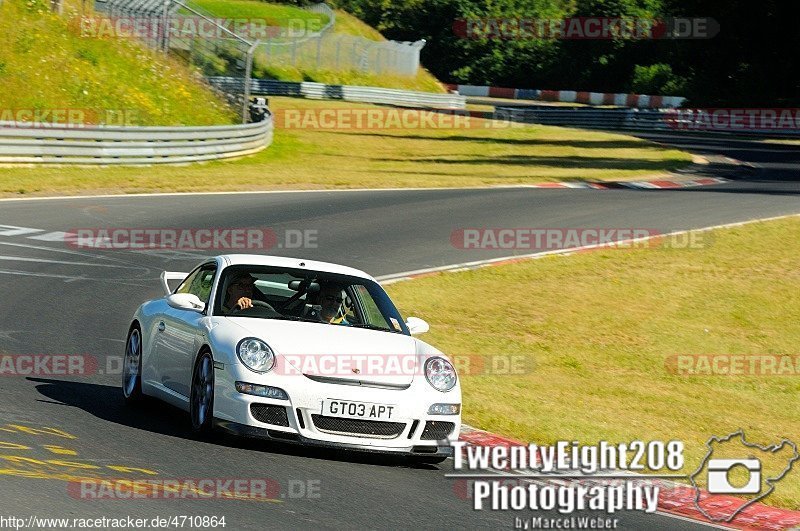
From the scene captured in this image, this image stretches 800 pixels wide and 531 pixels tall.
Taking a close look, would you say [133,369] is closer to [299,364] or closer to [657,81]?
[299,364]

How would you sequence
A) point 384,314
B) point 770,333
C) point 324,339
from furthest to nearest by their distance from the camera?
point 770,333 → point 384,314 → point 324,339

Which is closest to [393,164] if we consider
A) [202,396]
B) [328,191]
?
[328,191]

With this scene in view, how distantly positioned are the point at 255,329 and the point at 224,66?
33.5m

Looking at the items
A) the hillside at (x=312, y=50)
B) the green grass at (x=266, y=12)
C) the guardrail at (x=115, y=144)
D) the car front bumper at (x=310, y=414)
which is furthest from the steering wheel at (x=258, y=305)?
the green grass at (x=266, y=12)

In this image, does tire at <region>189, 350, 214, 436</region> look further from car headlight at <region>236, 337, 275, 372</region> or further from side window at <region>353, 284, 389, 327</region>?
side window at <region>353, 284, 389, 327</region>

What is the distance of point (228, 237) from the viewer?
21.2 meters

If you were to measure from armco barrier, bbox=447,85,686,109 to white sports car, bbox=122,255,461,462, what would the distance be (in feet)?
241

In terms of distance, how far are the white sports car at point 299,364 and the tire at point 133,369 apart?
0.02 meters

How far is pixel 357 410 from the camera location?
8.57 metres

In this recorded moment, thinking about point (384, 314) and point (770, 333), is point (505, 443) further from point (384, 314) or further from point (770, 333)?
point (770, 333)

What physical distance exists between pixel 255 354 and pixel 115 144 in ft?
74.7

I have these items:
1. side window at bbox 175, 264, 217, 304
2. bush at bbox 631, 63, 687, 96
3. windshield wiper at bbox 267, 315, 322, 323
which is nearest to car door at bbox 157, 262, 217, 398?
side window at bbox 175, 264, 217, 304

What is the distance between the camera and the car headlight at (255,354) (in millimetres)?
8609

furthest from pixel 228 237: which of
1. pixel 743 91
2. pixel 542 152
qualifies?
pixel 743 91
